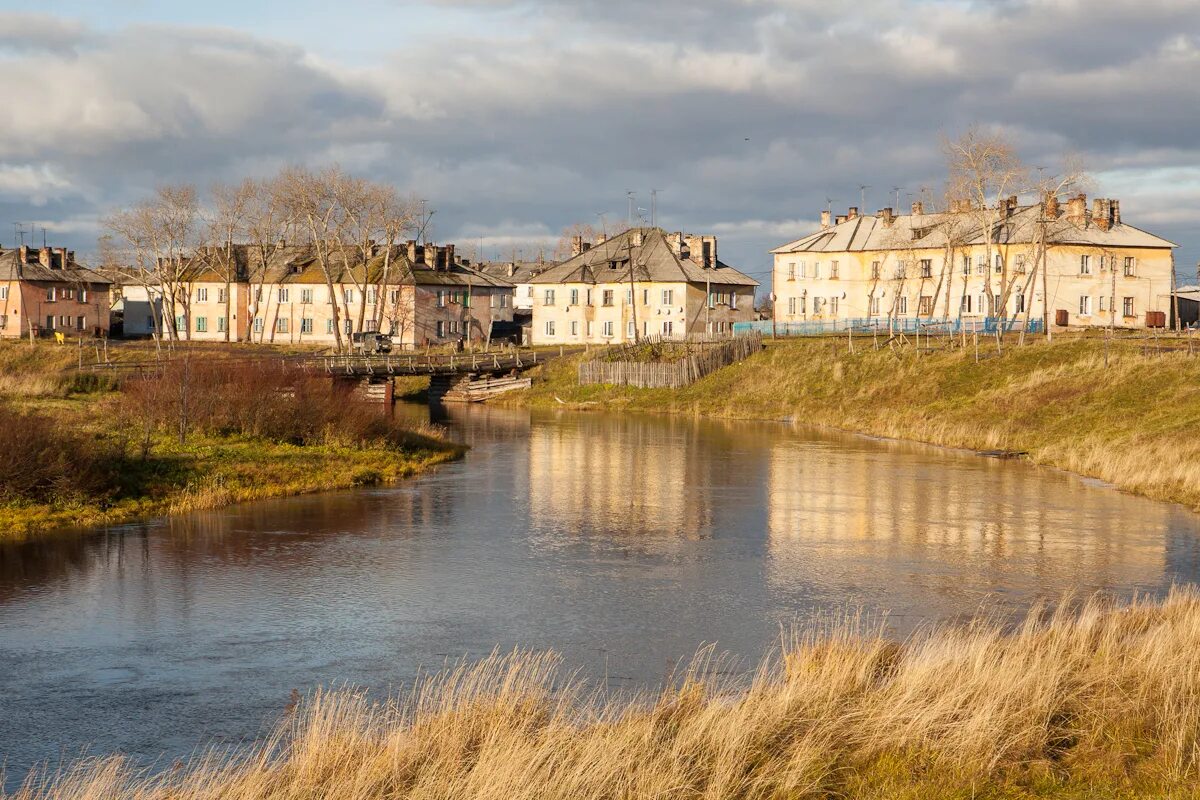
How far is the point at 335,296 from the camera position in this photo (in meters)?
103

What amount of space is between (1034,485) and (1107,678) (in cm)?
2577

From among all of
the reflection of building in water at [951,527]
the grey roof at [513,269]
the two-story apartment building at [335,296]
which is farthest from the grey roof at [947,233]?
the grey roof at [513,269]

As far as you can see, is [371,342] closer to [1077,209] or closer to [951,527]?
[1077,209]

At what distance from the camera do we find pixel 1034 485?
3919cm

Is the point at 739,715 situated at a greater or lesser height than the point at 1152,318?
lesser

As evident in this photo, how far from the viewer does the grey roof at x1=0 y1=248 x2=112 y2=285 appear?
104875 millimetres

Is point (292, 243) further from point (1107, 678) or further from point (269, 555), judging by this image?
point (1107, 678)

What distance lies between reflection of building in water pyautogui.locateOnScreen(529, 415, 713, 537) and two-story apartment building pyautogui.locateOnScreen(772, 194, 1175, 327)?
105 feet

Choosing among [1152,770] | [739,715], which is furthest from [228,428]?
[1152,770]

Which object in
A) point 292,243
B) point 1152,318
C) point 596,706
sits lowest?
point 596,706

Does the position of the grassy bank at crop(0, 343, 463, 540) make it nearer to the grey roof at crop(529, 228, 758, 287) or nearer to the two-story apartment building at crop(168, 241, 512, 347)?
the grey roof at crop(529, 228, 758, 287)

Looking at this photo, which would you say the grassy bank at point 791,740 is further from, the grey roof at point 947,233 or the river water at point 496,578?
the grey roof at point 947,233

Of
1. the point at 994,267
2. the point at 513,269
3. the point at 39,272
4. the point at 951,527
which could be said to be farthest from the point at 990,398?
the point at 513,269

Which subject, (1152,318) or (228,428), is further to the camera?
(1152,318)
